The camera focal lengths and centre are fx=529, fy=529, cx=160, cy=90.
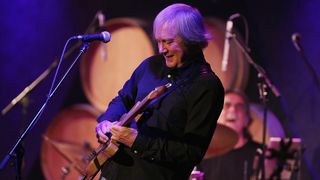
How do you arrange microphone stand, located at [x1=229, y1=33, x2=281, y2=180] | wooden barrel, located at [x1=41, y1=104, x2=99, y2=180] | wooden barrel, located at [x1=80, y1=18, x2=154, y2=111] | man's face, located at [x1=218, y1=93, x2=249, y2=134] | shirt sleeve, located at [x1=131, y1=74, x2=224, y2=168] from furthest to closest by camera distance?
1. wooden barrel, located at [x1=41, y1=104, x2=99, y2=180]
2. wooden barrel, located at [x1=80, y1=18, x2=154, y2=111]
3. man's face, located at [x1=218, y1=93, x2=249, y2=134]
4. microphone stand, located at [x1=229, y1=33, x2=281, y2=180]
5. shirt sleeve, located at [x1=131, y1=74, x2=224, y2=168]

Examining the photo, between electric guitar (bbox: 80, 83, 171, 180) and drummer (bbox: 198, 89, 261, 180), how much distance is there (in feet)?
8.92

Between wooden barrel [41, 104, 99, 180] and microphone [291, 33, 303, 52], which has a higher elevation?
microphone [291, 33, 303, 52]

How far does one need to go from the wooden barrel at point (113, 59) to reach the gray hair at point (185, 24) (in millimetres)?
3207

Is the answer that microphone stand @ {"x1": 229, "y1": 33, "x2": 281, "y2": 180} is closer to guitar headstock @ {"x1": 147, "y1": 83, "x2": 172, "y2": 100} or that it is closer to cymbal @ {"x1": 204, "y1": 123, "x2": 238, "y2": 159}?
cymbal @ {"x1": 204, "y1": 123, "x2": 238, "y2": 159}

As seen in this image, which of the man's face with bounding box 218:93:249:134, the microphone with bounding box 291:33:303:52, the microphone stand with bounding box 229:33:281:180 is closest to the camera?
the microphone stand with bounding box 229:33:281:180

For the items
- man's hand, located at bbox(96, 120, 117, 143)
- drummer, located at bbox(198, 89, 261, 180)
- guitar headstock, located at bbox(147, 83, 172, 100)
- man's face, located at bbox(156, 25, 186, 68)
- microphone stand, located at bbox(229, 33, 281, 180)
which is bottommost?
drummer, located at bbox(198, 89, 261, 180)

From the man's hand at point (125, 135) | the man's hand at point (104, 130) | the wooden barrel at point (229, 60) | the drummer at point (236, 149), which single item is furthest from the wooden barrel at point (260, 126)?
the man's hand at point (125, 135)

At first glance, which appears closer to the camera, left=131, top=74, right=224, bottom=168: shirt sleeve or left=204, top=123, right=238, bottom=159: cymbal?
left=131, top=74, right=224, bottom=168: shirt sleeve

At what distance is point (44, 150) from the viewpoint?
680cm

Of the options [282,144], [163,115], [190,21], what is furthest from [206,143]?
[282,144]

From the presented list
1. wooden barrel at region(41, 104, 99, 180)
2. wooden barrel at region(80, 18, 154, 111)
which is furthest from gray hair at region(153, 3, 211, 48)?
wooden barrel at region(41, 104, 99, 180)

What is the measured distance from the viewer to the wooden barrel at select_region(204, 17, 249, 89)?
588 cm

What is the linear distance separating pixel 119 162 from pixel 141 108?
1.13 feet

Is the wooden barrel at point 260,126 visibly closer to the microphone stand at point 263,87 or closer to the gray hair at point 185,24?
the microphone stand at point 263,87
